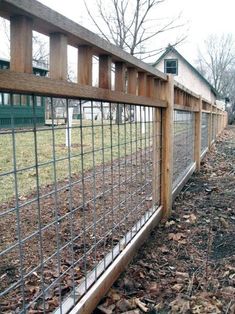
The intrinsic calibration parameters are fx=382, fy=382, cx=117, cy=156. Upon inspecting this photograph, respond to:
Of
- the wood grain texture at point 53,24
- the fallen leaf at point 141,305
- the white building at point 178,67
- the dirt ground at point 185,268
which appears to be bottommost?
the fallen leaf at point 141,305

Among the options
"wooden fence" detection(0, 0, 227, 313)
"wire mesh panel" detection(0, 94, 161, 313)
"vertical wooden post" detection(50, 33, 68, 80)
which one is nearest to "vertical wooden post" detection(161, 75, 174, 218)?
"wooden fence" detection(0, 0, 227, 313)

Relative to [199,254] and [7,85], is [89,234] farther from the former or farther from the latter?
[7,85]

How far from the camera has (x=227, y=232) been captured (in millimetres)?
3559

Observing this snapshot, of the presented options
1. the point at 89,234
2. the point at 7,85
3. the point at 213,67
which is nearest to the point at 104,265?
the point at 89,234

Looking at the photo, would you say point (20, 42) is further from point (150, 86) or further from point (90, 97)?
point (150, 86)

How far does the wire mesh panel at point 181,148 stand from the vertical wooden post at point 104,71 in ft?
8.15

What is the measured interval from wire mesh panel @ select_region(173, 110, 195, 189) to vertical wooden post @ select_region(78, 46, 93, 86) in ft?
9.03

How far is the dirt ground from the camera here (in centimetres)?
227

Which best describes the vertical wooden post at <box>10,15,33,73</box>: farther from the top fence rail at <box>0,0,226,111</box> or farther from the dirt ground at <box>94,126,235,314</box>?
the dirt ground at <box>94,126,235,314</box>

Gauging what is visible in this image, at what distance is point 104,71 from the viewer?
2.13 meters

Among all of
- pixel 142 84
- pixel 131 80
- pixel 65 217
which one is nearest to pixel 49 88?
pixel 131 80

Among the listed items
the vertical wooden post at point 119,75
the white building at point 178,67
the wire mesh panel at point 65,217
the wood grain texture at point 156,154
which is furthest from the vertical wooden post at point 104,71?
the white building at point 178,67

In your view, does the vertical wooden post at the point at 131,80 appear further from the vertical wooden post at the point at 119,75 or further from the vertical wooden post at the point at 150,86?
the vertical wooden post at the point at 150,86

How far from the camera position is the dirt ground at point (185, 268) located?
2.27 m
